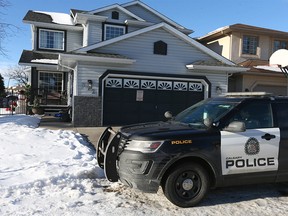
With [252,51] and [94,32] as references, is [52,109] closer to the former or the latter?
[94,32]

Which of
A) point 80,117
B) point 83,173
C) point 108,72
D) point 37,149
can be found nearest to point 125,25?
point 108,72

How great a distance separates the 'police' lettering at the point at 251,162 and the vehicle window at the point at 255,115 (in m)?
0.55

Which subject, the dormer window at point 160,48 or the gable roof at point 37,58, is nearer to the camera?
the dormer window at point 160,48

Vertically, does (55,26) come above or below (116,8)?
below

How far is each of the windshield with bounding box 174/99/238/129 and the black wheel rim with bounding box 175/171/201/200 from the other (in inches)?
32.2

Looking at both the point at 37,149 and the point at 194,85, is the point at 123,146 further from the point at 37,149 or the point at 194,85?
the point at 194,85

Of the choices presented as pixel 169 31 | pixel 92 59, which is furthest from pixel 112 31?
pixel 92 59

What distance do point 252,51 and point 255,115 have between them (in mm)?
18188

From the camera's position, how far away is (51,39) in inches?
908

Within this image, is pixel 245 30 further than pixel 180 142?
Yes

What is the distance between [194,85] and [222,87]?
1497mm

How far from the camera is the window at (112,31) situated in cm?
2133

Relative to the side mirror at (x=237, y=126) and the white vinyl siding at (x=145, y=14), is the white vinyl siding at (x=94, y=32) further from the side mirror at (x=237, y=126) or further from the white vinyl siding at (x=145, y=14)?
the side mirror at (x=237, y=126)

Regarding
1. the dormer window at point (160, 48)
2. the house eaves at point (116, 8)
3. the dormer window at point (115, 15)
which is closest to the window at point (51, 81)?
the house eaves at point (116, 8)
